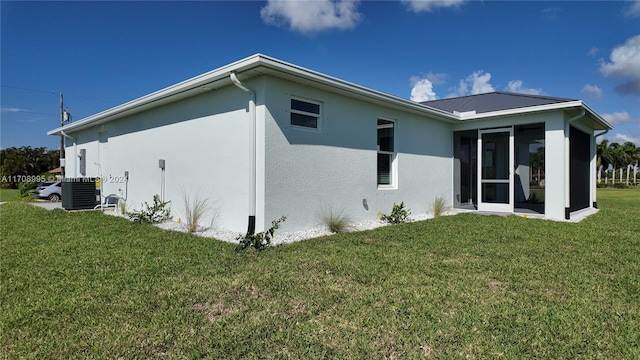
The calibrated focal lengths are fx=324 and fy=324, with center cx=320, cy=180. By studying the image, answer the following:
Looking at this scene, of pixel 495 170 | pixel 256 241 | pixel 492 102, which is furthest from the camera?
pixel 492 102

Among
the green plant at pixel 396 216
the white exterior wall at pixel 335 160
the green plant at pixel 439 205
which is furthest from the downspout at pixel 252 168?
the green plant at pixel 439 205

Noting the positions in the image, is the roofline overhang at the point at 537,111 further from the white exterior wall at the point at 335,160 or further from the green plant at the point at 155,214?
the green plant at the point at 155,214

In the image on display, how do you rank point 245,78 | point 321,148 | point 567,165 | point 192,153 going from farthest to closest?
point 567,165
point 192,153
point 321,148
point 245,78

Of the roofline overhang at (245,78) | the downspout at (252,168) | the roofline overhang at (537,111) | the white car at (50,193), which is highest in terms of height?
the roofline overhang at (245,78)

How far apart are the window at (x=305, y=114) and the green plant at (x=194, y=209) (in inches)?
109

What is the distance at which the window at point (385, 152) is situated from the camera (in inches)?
334

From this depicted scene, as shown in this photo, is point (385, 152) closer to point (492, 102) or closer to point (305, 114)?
point (305, 114)

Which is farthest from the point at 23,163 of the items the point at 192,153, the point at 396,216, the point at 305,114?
the point at 396,216

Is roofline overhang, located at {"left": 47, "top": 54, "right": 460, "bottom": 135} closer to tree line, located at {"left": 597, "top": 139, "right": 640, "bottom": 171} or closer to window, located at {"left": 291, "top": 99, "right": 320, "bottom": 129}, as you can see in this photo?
window, located at {"left": 291, "top": 99, "right": 320, "bottom": 129}

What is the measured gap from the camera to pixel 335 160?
23.4ft

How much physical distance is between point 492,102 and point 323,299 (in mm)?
10196

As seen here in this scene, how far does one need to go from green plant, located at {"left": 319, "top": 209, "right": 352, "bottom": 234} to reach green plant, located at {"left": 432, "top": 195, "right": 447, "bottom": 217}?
12.6 feet

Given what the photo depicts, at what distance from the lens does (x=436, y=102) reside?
43.1 feet

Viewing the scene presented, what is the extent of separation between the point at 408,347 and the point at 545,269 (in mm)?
2952
